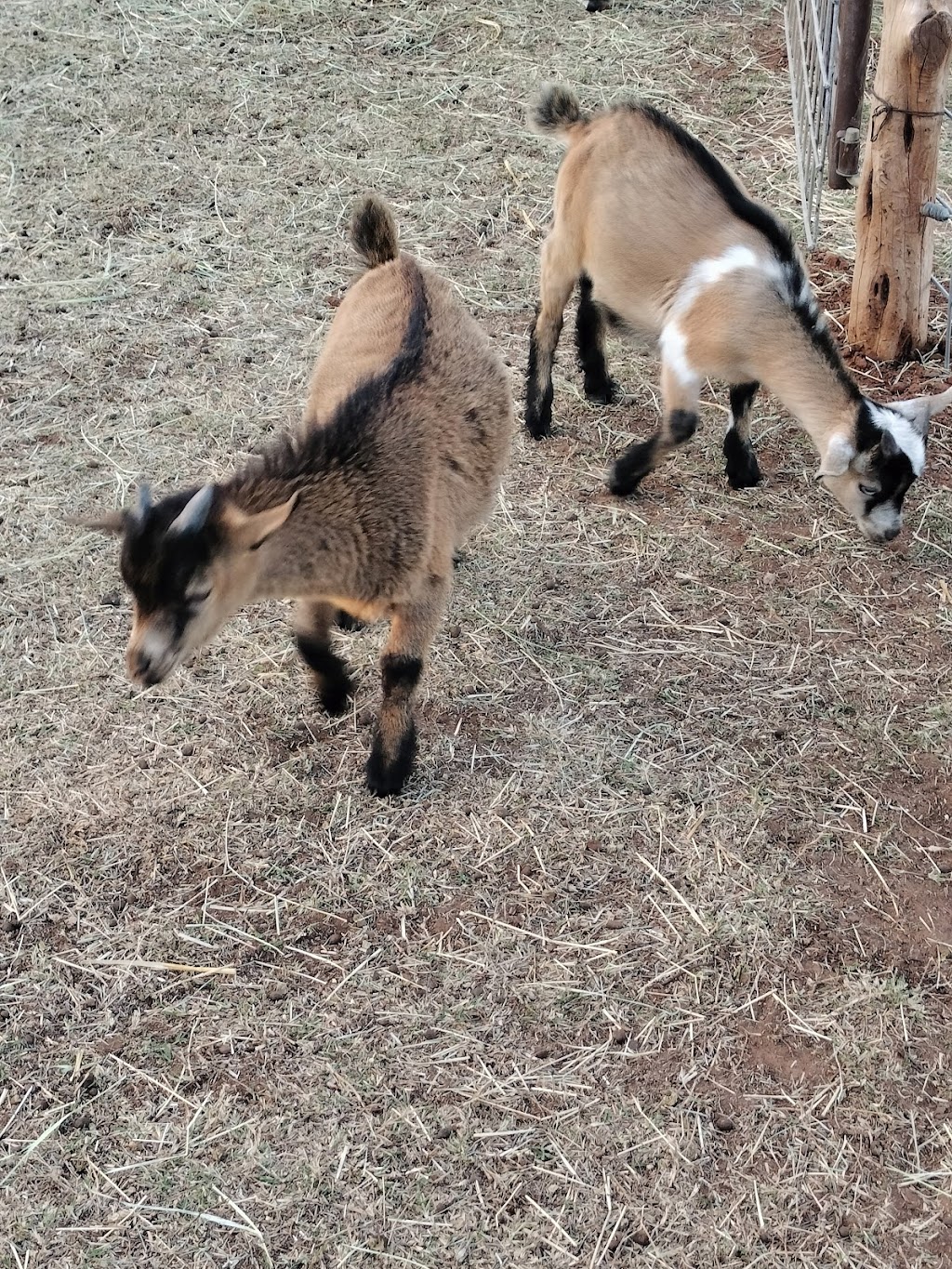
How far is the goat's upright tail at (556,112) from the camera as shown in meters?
5.57

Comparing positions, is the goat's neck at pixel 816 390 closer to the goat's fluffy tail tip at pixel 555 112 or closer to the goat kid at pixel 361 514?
the goat kid at pixel 361 514

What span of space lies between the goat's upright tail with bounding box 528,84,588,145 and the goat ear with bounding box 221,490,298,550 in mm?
2961

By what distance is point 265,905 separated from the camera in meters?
3.74

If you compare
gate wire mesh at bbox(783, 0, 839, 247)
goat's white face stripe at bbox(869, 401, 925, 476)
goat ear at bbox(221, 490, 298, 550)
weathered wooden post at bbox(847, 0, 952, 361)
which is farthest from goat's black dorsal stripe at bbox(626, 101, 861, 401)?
goat ear at bbox(221, 490, 298, 550)

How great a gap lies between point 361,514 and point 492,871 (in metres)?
1.16

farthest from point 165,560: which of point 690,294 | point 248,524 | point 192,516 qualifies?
point 690,294

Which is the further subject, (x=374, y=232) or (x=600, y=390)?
(x=600, y=390)

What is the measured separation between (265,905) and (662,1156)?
1.35 metres

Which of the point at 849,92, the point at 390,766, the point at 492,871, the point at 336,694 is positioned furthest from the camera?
the point at 849,92

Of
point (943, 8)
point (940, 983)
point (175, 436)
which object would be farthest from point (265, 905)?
point (943, 8)

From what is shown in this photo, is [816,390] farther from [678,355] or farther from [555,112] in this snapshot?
[555,112]

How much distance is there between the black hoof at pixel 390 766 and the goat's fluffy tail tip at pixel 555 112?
10.2 feet

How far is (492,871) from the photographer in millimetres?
3811

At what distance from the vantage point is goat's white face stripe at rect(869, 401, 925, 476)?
4723 mm
